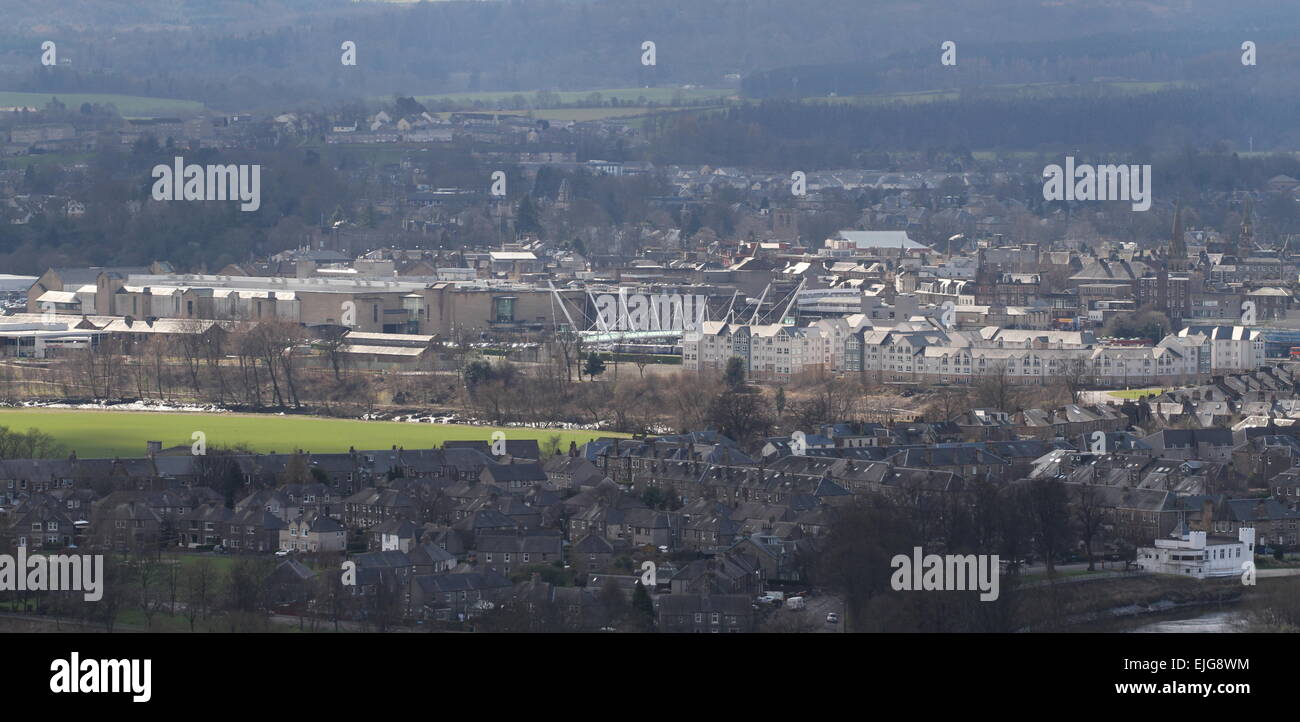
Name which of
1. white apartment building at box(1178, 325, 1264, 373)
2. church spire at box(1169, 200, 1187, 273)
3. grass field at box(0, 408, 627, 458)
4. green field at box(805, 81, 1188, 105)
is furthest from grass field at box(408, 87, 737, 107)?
grass field at box(0, 408, 627, 458)

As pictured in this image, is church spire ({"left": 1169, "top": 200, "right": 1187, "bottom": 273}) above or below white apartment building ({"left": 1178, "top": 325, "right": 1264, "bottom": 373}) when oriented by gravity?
above

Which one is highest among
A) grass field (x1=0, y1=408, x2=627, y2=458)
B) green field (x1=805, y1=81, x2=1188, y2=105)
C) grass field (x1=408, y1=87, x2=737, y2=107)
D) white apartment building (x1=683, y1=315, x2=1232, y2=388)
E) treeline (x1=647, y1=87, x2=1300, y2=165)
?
grass field (x1=408, y1=87, x2=737, y2=107)

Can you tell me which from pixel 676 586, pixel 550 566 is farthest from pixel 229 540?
pixel 676 586

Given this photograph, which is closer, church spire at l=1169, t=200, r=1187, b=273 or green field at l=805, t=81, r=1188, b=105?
church spire at l=1169, t=200, r=1187, b=273

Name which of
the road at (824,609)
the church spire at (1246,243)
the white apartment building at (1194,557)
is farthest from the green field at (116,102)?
the road at (824,609)

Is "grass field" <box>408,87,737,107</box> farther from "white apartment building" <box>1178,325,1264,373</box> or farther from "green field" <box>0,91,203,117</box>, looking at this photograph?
"white apartment building" <box>1178,325,1264,373</box>

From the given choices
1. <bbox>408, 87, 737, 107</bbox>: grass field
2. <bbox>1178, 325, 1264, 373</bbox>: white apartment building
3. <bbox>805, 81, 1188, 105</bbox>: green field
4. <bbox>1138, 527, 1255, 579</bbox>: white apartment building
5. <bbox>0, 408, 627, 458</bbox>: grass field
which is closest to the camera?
<bbox>1138, 527, 1255, 579</bbox>: white apartment building

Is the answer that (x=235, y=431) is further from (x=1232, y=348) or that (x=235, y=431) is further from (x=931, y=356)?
(x=1232, y=348)

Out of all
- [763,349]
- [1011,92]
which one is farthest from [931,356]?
[1011,92]

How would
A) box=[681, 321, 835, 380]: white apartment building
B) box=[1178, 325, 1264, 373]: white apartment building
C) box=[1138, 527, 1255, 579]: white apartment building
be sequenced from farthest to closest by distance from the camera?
1. box=[1178, 325, 1264, 373]: white apartment building
2. box=[681, 321, 835, 380]: white apartment building
3. box=[1138, 527, 1255, 579]: white apartment building
